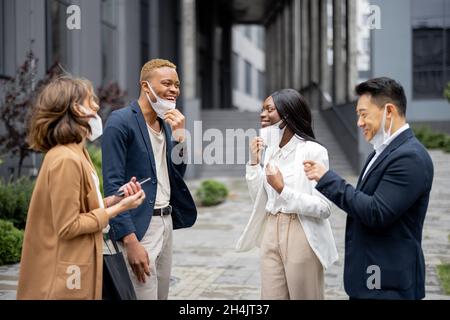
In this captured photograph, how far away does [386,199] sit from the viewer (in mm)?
2496

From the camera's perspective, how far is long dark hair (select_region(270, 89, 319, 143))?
3.17 metres

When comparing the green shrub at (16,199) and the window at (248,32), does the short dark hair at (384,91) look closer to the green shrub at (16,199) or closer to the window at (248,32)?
the green shrub at (16,199)

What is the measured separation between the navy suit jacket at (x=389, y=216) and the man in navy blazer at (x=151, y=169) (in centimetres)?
91

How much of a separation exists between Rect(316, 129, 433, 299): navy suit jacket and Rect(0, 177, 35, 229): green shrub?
4.95 meters

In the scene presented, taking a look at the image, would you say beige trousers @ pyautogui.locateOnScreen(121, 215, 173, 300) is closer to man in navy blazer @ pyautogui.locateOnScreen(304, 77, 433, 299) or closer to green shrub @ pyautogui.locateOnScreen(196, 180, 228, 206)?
man in navy blazer @ pyautogui.locateOnScreen(304, 77, 433, 299)

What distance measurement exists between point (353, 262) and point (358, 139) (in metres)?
12.5

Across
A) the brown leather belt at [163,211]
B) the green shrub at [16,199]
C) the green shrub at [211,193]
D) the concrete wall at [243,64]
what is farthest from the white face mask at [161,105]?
the concrete wall at [243,64]

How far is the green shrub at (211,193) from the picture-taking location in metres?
12.1

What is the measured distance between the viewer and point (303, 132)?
3.20 m

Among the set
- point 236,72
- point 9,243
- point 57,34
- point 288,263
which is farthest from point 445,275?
point 236,72

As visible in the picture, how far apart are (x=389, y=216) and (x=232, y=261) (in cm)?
472

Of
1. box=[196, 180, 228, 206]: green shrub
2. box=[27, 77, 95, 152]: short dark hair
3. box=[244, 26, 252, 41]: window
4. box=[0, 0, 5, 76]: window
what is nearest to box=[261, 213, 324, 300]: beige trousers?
box=[27, 77, 95, 152]: short dark hair

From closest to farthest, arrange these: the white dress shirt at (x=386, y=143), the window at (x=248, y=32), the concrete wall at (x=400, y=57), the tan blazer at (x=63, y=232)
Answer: the tan blazer at (x=63, y=232) → the white dress shirt at (x=386, y=143) → the concrete wall at (x=400, y=57) → the window at (x=248, y=32)
